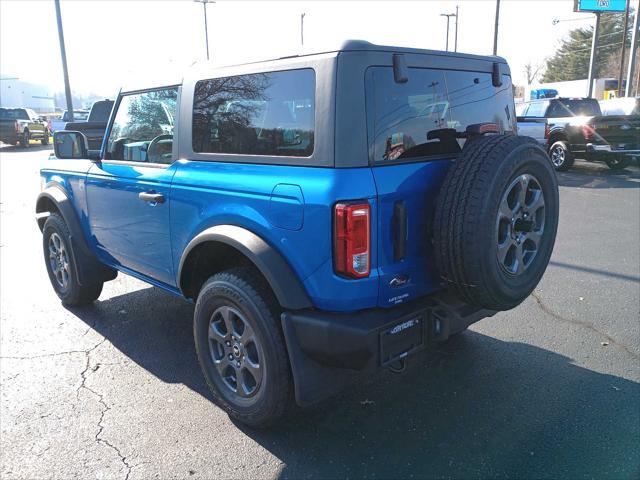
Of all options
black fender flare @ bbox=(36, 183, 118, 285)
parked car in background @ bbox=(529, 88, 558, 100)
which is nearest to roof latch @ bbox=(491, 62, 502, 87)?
black fender flare @ bbox=(36, 183, 118, 285)

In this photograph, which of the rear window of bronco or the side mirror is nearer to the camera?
the rear window of bronco

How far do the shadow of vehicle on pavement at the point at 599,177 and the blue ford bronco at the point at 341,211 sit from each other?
968cm

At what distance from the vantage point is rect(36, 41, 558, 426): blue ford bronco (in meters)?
2.52

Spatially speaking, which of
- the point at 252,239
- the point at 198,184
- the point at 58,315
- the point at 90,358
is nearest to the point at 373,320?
the point at 252,239

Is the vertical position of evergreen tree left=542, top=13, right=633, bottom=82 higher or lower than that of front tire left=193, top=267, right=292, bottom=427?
higher

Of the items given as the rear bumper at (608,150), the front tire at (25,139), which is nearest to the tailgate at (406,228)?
the rear bumper at (608,150)

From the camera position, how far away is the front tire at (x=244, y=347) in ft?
9.05

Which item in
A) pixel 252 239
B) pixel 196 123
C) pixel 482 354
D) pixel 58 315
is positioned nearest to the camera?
pixel 252 239

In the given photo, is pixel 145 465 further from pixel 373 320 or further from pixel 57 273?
pixel 57 273

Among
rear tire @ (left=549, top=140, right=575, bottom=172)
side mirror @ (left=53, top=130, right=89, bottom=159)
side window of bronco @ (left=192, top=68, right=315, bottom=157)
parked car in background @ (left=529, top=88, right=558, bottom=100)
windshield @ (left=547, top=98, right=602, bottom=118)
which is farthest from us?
parked car in background @ (left=529, top=88, right=558, bottom=100)

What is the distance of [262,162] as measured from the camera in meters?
2.88

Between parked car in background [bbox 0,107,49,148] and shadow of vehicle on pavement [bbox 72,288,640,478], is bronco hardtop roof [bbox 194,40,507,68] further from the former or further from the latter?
parked car in background [bbox 0,107,49,148]

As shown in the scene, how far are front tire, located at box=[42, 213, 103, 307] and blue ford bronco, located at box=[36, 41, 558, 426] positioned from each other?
170 cm

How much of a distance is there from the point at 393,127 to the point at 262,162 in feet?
2.38
